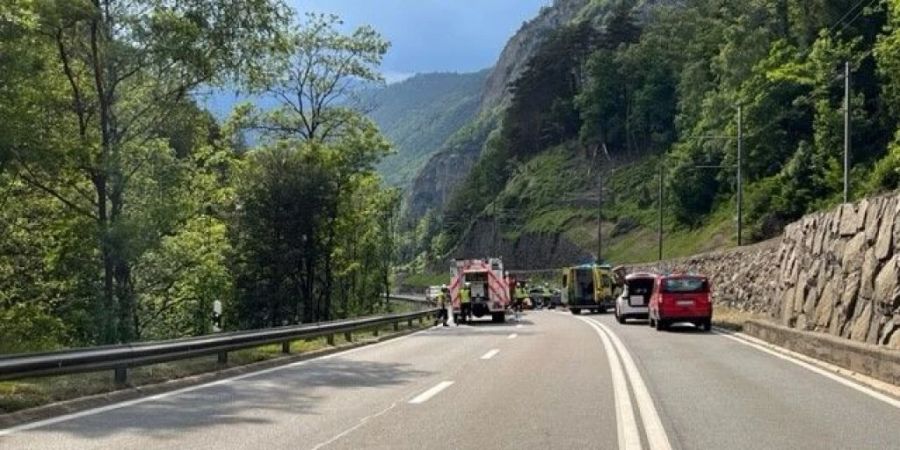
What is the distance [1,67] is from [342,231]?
32.5 meters

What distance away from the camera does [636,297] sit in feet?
126

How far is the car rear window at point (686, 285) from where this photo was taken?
3017 cm

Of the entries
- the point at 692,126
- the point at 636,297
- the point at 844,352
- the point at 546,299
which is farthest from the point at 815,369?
the point at 692,126

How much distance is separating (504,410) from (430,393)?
7.16 feet

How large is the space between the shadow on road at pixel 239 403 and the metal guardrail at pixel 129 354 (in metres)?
1.03

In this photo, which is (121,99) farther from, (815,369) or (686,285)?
(815,369)

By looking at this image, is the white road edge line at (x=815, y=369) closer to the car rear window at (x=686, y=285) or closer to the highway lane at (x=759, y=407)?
the highway lane at (x=759, y=407)

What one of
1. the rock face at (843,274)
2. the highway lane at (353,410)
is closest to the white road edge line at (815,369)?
the rock face at (843,274)

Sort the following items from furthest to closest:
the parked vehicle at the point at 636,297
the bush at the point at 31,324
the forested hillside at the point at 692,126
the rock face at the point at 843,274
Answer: the forested hillside at the point at 692,126
the parked vehicle at the point at 636,297
the bush at the point at 31,324
the rock face at the point at 843,274

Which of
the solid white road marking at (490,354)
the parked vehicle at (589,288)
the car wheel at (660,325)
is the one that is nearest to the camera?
the solid white road marking at (490,354)

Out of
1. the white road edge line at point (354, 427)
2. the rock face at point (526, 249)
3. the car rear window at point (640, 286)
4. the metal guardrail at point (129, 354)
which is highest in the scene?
the rock face at point (526, 249)

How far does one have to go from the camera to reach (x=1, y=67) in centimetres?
2025

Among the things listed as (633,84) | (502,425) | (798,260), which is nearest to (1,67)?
Result: (502,425)

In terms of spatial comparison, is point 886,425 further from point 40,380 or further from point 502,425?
point 40,380
